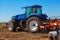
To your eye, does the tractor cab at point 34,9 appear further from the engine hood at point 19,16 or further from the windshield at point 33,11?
the engine hood at point 19,16

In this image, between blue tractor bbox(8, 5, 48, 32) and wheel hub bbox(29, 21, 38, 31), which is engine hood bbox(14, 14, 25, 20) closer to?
blue tractor bbox(8, 5, 48, 32)

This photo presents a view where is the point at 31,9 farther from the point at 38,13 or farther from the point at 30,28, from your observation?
the point at 30,28

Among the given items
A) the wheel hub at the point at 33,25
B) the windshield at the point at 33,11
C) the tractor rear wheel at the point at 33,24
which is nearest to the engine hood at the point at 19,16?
the windshield at the point at 33,11

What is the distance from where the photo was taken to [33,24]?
1636cm

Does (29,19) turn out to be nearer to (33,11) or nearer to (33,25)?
(33,25)

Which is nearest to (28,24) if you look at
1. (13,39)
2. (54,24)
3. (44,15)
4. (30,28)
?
(30,28)

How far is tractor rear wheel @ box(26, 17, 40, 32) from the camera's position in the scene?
16.0 metres

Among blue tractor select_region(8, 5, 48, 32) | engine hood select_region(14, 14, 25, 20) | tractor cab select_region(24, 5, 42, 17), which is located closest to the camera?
blue tractor select_region(8, 5, 48, 32)

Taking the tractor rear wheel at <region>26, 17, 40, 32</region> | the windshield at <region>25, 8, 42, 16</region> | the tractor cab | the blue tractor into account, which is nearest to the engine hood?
the blue tractor

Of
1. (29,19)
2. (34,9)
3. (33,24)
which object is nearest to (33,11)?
(34,9)

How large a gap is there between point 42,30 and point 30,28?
1.00m

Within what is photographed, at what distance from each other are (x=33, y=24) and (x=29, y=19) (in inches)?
22.8

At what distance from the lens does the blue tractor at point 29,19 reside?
1609cm

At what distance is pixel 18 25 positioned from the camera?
62.3ft
